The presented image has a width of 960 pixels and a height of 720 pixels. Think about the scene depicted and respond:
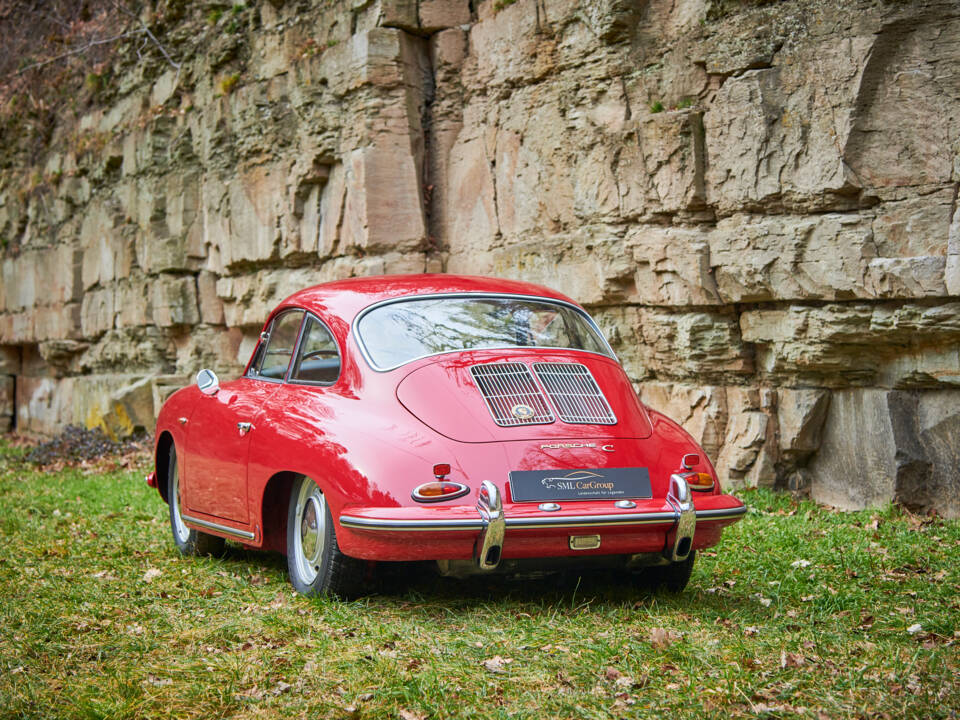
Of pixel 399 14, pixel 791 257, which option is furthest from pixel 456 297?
pixel 399 14

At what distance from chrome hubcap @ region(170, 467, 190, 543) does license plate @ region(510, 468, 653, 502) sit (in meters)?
3.07

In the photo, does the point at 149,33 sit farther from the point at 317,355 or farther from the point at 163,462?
the point at 317,355

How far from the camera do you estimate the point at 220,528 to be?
600 centimetres

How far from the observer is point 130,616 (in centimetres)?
494

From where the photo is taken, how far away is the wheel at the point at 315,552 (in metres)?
4.93

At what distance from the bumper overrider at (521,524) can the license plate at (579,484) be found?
0.17 feet

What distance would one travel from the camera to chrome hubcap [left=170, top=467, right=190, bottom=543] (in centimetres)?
683

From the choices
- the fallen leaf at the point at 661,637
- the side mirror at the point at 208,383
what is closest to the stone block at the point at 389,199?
the side mirror at the point at 208,383

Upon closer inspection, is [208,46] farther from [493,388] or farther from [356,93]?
[493,388]

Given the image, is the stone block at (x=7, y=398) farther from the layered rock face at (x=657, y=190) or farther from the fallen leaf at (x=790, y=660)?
the fallen leaf at (x=790, y=660)

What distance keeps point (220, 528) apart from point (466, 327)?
74.8 inches

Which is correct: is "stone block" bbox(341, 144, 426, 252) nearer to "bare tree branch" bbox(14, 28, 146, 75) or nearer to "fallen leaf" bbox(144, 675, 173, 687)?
"bare tree branch" bbox(14, 28, 146, 75)

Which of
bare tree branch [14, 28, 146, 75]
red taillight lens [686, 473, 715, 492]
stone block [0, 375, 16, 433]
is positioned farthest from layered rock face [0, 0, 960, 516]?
stone block [0, 375, 16, 433]

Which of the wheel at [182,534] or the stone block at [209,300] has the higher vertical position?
the stone block at [209,300]
